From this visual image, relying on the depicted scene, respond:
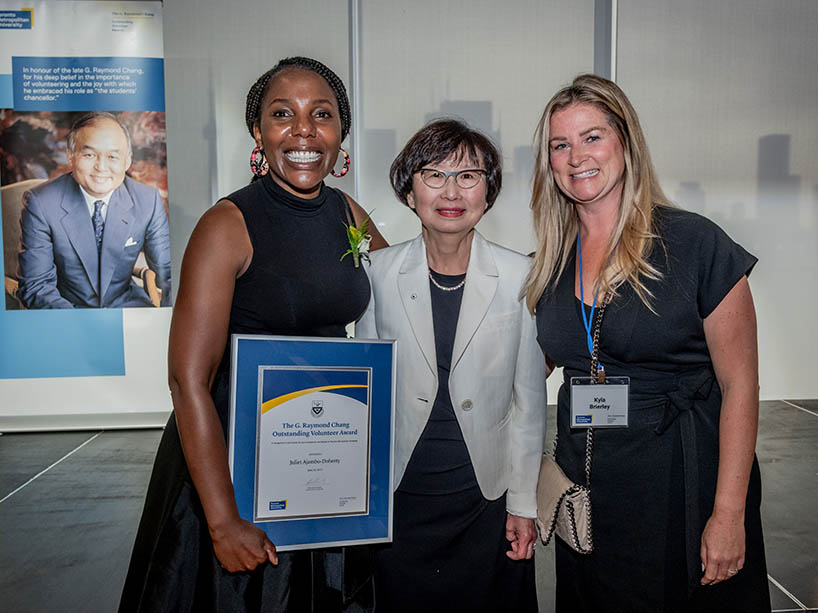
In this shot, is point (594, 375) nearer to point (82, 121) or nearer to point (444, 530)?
point (444, 530)

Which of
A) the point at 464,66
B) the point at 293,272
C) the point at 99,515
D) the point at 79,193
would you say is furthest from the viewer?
the point at 464,66

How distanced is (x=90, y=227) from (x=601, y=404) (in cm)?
506

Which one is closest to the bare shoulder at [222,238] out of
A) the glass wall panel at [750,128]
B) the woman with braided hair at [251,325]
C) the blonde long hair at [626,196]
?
the woman with braided hair at [251,325]

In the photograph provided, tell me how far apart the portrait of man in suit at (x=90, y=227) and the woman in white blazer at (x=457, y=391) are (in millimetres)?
4254

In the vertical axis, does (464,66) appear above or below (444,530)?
above

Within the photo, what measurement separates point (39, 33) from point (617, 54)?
492cm

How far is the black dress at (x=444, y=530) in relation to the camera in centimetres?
200

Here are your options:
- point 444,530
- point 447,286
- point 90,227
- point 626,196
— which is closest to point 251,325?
point 447,286

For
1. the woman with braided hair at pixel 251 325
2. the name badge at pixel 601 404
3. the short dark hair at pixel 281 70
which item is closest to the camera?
the woman with braided hair at pixel 251 325

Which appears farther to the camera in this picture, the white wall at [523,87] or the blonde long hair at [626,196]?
the white wall at [523,87]

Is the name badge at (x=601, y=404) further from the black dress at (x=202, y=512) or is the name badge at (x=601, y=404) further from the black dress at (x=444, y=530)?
the black dress at (x=202, y=512)

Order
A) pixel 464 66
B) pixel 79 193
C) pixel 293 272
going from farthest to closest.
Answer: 1. pixel 464 66
2. pixel 79 193
3. pixel 293 272

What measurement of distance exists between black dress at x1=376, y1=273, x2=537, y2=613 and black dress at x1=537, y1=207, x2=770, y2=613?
0.36 m

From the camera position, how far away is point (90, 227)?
223 inches
